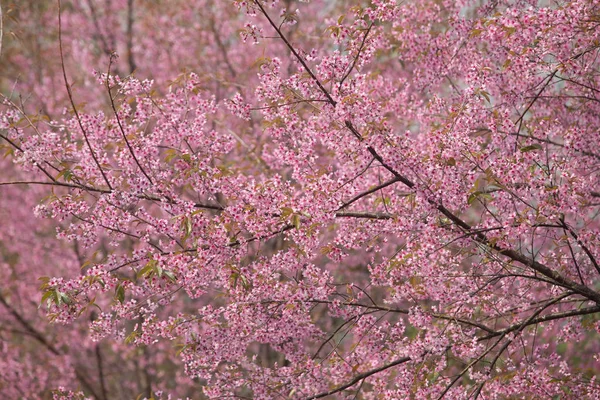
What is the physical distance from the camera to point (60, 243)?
43.4 ft

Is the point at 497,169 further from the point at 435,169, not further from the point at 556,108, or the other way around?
the point at 556,108

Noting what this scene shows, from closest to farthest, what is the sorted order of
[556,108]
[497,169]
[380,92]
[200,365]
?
[497,169] → [200,365] → [556,108] → [380,92]

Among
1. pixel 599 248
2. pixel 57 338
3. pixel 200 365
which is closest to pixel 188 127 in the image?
pixel 200 365

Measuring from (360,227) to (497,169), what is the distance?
1.14 m

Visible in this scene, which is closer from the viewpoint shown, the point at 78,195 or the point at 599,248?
the point at 78,195

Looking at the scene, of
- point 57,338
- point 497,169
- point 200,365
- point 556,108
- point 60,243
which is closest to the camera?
point 497,169

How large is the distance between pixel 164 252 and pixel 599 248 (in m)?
Result: 3.33

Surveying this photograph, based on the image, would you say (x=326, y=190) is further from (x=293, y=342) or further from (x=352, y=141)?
(x=293, y=342)

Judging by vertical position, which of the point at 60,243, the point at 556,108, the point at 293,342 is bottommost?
the point at 293,342

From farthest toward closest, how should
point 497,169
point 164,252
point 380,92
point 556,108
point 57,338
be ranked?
point 57,338 → point 380,92 → point 556,108 → point 164,252 → point 497,169

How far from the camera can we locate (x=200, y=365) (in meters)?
4.90

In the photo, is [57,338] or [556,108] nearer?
[556,108]

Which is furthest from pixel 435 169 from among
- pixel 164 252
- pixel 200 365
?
pixel 200 365

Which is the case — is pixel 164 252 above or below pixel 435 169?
below
